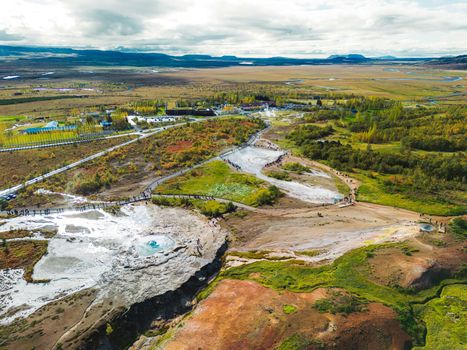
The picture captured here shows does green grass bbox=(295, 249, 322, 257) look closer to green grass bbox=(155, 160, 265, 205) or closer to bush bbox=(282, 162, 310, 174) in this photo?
green grass bbox=(155, 160, 265, 205)

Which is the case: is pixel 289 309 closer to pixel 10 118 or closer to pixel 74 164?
pixel 74 164

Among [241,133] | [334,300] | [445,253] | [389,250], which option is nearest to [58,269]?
[334,300]

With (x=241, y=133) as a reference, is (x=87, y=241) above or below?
below

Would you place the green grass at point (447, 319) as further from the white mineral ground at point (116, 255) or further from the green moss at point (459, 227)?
the white mineral ground at point (116, 255)

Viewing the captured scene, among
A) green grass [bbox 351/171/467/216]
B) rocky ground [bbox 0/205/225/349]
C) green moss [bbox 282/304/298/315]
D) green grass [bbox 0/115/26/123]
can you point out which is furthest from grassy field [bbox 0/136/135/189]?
green grass [bbox 351/171/467/216]

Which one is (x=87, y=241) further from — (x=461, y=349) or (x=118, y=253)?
(x=461, y=349)

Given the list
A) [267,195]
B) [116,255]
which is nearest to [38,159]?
[116,255]
